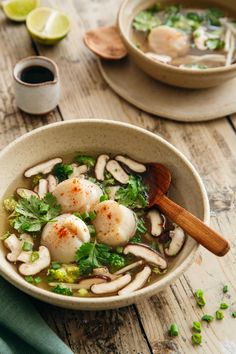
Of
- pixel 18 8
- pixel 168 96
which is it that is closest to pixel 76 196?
pixel 168 96

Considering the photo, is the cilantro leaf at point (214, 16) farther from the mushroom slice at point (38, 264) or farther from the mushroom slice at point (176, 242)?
the mushroom slice at point (38, 264)

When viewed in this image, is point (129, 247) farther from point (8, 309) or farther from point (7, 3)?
point (7, 3)

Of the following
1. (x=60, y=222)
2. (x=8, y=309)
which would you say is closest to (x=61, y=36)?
(x=60, y=222)

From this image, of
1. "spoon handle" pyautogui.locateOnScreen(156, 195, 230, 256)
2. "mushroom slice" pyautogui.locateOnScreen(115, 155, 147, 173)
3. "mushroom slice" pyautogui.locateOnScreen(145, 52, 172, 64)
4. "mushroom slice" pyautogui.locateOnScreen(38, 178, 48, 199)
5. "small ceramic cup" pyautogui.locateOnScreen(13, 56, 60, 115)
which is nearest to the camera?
"spoon handle" pyautogui.locateOnScreen(156, 195, 230, 256)

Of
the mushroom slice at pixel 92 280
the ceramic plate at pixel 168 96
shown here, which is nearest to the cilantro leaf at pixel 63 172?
the mushroom slice at pixel 92 280

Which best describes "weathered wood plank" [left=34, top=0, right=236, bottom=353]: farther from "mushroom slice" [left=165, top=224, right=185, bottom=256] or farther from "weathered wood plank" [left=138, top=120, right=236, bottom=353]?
"mushroom slice" [left=165, top=224, right=185, bottom=256]

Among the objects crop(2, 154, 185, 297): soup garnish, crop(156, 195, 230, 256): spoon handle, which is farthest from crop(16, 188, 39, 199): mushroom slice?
crop(156, 195, 230, 256): spoon handle
